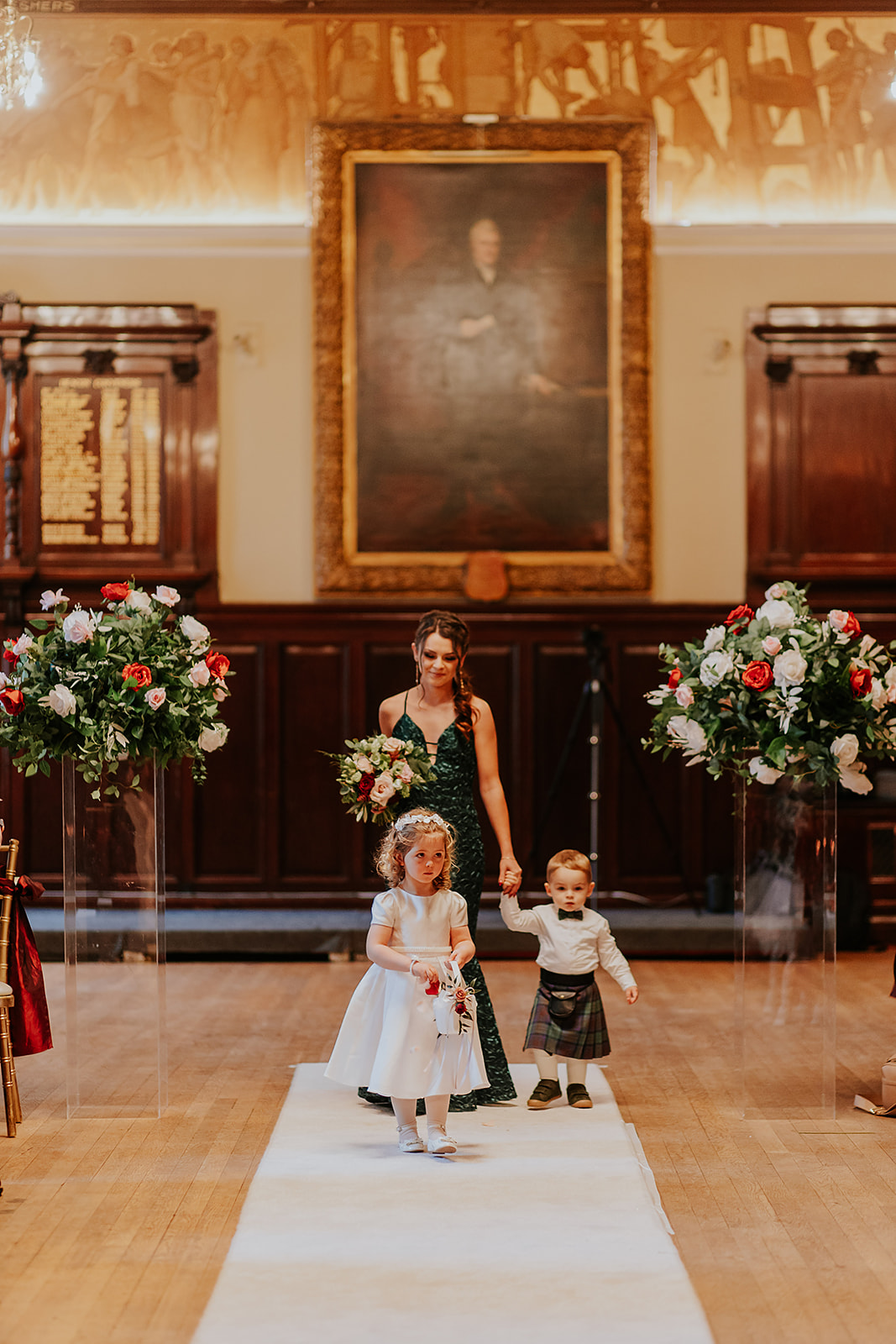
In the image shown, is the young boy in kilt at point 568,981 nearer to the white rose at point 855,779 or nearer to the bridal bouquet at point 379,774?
the bridal bouquet at point 379,774

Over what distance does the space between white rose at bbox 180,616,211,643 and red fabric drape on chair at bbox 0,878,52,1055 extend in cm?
99

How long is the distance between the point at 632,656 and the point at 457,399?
72.9 inches

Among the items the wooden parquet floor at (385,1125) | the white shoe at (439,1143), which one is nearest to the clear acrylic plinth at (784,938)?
the wooden parquet floor at (385,1125)

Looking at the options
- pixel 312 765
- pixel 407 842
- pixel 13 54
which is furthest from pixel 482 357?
pixel 407 842

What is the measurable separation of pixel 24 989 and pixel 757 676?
2.69m

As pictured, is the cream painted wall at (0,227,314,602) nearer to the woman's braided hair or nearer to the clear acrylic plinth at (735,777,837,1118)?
the woman's braided hair

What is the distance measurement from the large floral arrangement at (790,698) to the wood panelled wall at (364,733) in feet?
12.5

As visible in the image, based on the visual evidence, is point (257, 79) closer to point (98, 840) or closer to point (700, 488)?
point (700, 488)

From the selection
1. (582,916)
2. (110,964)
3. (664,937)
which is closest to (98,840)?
(110,964)

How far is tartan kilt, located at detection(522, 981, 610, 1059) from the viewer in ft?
16.8

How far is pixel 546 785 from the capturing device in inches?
355

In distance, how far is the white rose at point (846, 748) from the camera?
4.86 meters

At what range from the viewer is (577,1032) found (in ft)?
16.8

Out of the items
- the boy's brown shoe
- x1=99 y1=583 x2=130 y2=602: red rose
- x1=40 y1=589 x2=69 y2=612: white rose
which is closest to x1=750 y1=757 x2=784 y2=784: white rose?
the boy's brown shoe
